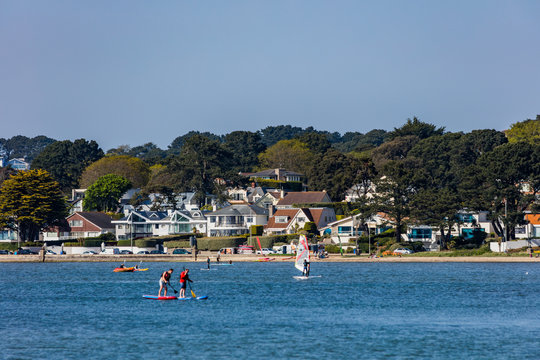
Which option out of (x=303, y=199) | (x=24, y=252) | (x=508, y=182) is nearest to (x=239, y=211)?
(x=303, y=199)

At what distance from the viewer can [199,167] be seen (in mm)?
171375

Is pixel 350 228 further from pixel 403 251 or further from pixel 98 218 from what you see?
pixel 98 218

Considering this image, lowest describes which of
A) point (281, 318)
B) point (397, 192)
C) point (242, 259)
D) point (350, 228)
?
point (281, 318)

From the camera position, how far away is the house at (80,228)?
15975cm

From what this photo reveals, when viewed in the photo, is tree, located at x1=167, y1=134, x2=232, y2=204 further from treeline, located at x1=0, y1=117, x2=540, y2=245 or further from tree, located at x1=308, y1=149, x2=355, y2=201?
tree, located at x1=308, y1=149, x2=355, y2=201

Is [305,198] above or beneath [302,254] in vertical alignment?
above

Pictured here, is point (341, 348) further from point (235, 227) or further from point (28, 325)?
point (235, 227)

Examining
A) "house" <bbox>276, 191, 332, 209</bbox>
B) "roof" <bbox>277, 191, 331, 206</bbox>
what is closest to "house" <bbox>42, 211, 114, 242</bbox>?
"house" <bbox>276, 191, 332, 209</bbox>

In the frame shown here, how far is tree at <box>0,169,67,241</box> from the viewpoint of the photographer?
452ft

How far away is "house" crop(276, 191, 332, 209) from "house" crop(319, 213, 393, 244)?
19.9 meters

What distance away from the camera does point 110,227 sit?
162750mm

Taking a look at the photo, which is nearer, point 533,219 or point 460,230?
point 460,230

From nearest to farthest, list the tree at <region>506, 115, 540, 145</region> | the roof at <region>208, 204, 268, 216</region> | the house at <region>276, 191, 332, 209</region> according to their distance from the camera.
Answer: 1. the roof at <region>208, 204, 268, 216</region>
2. the house at <region>276, 191, 332, 209</region>
3. the tree at <region>506, 115, 540, 145</region>

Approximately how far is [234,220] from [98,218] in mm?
28640
